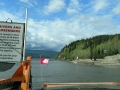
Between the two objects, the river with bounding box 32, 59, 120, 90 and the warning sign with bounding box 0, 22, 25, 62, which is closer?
the warning sign with bounding box 0, 22, 25, 62

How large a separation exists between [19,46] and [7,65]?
43.2 inches

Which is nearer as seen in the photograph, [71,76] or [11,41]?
[11,41]

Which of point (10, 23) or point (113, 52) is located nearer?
point (10, 23)

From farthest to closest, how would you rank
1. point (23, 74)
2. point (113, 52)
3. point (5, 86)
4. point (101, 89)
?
point (113, 52), point (101, 89), point (5, 86), point (23, 74)

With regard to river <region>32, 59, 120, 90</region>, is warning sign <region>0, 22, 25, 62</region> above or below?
above

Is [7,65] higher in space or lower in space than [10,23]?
lower

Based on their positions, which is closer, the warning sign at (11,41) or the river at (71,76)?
the warning sign at (11,41)

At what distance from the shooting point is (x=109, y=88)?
17.0 meters

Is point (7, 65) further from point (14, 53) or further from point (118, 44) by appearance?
point (118, 44)

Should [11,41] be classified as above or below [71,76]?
above

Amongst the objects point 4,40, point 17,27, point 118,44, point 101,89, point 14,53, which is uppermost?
point 118,44

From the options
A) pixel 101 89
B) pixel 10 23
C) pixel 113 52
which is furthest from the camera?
pixel 113 52

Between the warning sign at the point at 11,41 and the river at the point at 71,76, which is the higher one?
the warning sign at the point at 11,41

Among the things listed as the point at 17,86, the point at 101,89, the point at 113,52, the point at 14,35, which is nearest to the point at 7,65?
the point at 14,35
